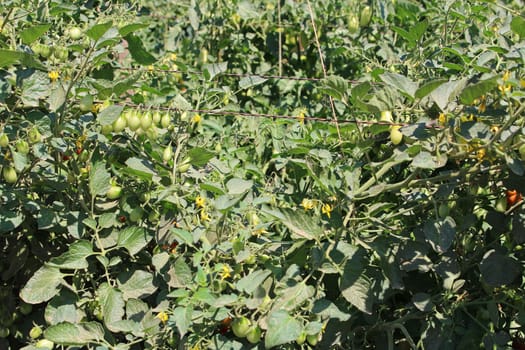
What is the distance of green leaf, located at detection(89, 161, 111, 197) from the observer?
4.75 feet

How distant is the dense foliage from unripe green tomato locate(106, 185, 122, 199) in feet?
0.03

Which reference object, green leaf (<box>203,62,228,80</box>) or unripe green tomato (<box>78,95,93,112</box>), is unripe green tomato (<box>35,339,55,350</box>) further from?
green leaf (<box>203,62,228,80</box>)

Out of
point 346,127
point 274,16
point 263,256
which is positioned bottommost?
point 274,16

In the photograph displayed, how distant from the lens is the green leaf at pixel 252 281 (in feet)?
4.24

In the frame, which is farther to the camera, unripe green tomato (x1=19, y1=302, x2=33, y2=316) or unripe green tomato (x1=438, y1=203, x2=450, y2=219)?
unripe green tomato (x1=19, y1=302, x2=33, y2=316)

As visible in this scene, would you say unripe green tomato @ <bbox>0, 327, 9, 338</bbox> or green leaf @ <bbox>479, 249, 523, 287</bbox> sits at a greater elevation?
green leaf @ <bbox>479, 249, 523, 287</bbox>

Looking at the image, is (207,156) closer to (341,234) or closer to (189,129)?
(189,129)

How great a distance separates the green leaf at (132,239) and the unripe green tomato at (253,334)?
0.28 metres

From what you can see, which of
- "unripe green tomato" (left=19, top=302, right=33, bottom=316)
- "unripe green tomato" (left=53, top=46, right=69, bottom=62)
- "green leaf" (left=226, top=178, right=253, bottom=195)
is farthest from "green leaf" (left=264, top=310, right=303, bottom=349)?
"unripe green tomato" (left=53, top=46, right=69, bottom=62)

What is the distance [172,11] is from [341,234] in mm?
2763

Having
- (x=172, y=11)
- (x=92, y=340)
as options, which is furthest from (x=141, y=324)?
(x=172, y=11)

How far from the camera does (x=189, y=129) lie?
157cm

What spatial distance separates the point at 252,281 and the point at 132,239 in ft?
0.92

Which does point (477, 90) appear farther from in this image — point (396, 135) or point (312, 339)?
point (312, 339)
